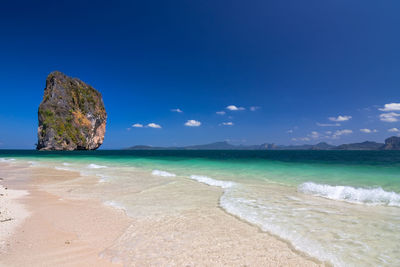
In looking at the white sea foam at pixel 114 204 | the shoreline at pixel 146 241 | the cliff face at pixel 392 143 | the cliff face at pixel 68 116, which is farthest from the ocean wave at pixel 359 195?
the cliff face at pixel 392 143

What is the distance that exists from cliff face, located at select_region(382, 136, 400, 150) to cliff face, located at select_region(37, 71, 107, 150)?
211307mm

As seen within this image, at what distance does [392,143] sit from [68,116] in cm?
22467

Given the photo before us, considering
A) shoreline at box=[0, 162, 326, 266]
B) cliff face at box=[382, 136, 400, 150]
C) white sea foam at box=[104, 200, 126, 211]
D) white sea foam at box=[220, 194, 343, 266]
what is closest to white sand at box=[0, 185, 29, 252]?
shoreline at box=[0, 162, 326, 266]

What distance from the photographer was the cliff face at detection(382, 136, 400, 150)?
156 metres

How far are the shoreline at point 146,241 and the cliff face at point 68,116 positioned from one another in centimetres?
9149

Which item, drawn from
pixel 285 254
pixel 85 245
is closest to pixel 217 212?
pixel 285 254

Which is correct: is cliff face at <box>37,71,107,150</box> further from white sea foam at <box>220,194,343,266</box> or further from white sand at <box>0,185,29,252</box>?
white sea foam at <box>220,194,343,266</box>

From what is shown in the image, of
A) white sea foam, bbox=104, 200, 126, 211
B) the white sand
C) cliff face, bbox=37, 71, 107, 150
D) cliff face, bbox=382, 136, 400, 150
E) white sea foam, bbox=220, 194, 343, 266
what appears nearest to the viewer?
white sea foam, bbox=220, 194, 343, 266

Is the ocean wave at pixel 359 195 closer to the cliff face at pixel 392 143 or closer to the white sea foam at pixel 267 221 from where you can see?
the white sea foam at pixel 267 221

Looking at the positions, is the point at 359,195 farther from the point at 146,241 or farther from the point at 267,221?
the point at 146,241

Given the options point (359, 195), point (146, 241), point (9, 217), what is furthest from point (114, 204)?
point (359, 195)

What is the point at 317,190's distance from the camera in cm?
955

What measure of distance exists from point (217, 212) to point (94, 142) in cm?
10577

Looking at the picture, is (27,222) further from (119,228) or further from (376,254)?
(376,254)
